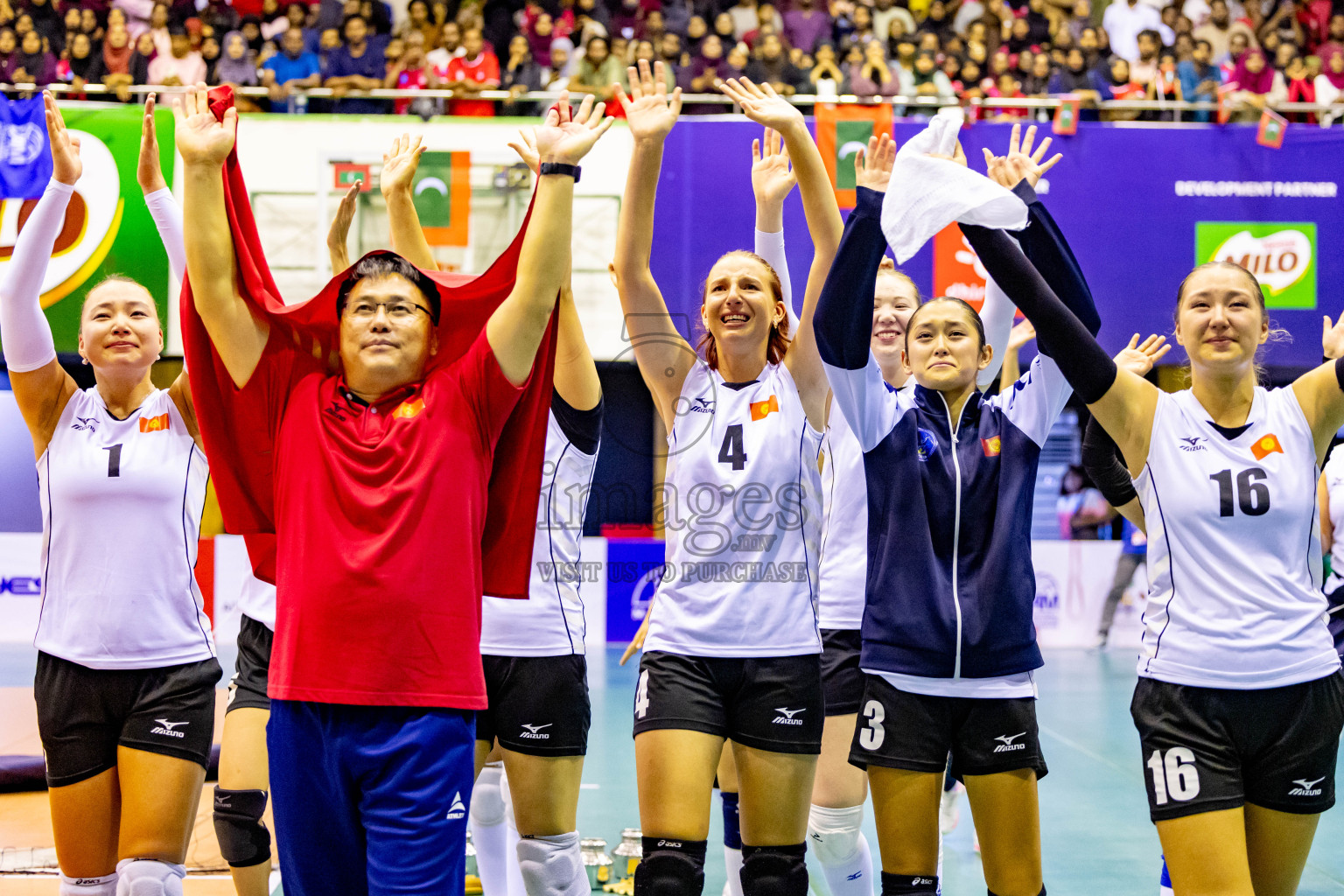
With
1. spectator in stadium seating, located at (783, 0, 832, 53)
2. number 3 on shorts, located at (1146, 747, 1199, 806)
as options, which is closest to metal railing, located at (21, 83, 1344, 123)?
spectator in stadium seating, located at (783, 0, 832, 53)

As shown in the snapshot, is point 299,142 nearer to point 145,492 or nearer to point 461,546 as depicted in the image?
point 145,492

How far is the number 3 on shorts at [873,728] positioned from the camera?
3.14 m

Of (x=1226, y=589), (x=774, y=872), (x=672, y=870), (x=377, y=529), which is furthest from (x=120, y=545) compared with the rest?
(x=1226, y=589)

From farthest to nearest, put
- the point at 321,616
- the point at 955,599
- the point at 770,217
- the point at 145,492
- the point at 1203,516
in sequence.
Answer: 1. the point at 770,217
2. the point at 145,492
3. the point at 955,599
4. the point at 1203,516
5. the point at 321,616

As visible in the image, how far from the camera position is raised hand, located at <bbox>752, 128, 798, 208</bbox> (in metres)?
3.77

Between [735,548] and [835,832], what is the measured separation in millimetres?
1142

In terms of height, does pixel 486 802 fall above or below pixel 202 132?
below

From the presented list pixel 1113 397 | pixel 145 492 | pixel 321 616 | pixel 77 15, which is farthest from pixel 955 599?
pixel 77 15

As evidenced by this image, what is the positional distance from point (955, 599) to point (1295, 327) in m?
11.9

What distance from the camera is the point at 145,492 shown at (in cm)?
339

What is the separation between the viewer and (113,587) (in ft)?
10.9

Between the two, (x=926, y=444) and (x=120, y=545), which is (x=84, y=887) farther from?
(x=926, y=444)

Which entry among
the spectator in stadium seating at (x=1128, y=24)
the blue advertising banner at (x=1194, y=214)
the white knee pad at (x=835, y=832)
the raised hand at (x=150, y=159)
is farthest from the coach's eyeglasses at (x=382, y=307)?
the spectator in stadium seating at (x=1128, y=24)

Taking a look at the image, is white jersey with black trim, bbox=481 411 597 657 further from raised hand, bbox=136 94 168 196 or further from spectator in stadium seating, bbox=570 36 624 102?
spectator in stadium seating, bbox=570 36 624 102
